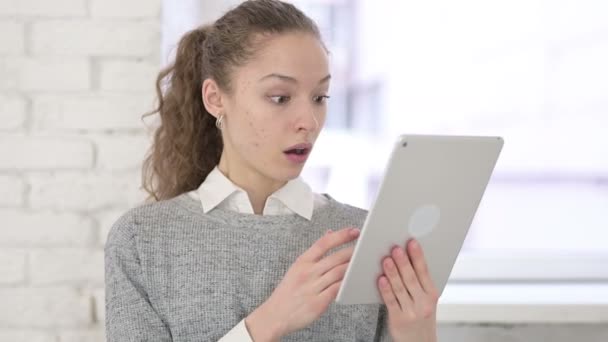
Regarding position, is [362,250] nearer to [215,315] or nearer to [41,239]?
[215,315]

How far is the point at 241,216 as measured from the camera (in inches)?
61.2

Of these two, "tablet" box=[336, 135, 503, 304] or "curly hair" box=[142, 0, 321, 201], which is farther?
"curly hair" box=[142, 0, 321, 201]

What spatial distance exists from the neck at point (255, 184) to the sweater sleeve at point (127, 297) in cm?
21

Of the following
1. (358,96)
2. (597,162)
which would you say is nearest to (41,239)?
(358,96)

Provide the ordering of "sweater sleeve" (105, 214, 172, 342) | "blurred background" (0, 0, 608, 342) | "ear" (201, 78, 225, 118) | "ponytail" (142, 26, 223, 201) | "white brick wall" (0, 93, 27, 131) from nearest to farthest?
"sweater sleeve" (105, 214, 172, 342) < "ear" (201, 78, 225, 118) < "ponytail" (142, 26, 223, 201) < "white brick wall" (0, 93, 27, 131) < "blurred background" (0, 0, 608, 342)

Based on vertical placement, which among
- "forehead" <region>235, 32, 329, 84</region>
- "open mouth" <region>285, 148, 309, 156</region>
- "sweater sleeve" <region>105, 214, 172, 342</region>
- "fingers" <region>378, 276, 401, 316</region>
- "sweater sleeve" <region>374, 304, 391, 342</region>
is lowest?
"sweater sleeve" <region>374, 304, 391, 342</region>

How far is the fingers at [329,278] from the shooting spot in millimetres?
1251

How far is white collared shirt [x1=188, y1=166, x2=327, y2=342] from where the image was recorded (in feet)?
5.15

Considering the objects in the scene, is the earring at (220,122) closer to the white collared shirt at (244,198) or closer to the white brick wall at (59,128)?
the white collared shirt at (244,198)

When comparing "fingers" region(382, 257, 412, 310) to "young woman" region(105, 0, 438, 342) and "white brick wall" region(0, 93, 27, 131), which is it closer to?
"young woman" region(105, 0, 438, 342)

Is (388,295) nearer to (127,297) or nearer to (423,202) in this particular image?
(423,202)

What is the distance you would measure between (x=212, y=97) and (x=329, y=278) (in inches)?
18.8

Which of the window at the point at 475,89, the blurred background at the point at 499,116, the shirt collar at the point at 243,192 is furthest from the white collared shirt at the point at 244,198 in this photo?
the window at the point at 475,89

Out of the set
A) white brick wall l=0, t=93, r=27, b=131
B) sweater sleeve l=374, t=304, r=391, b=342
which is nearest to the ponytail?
white brick wall l=0, t=93, r=27, b=131
